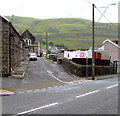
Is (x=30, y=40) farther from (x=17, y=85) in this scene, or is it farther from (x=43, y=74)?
(x=17, y=85)

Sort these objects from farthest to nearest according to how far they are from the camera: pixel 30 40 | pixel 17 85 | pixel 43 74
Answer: pixel 30 40, pixel 43 74, pixel 17 85

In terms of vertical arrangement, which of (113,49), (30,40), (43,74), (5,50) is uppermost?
(30,40)

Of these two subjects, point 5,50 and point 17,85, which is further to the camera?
point 5,50

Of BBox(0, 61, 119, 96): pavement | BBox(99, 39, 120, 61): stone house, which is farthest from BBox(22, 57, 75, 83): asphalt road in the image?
BBox(99, 39, 120, 61): stone house

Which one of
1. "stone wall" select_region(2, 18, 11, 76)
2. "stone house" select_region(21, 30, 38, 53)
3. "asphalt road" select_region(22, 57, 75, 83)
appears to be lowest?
"asphalt road" select_region(22, 57, 75, 83)

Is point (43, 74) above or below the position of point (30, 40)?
below

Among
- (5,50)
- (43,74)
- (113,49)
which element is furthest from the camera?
(113,49)

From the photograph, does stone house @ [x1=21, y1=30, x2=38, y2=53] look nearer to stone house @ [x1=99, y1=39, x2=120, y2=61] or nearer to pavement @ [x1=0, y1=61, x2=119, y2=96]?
stone house @ [x1=99, y1=39, x2=120, y2=61]

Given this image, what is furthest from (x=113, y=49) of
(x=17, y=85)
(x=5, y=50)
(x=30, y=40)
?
(x=17, y=85)

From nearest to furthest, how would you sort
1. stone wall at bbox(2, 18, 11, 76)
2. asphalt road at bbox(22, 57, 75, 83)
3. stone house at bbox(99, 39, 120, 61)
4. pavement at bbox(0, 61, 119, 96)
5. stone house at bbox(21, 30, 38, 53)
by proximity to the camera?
pavement at bbox(0, 61, 119, 96) → stone wall at bbox(2, 18, 11, 76) → asphalt road at bbox(22, 57, 75, 83) → stone house at bbox(99, 39, 120, 61) → stone house at bbox(21, 30, 38, 53)

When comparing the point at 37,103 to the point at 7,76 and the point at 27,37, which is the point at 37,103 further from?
the point at 27,37

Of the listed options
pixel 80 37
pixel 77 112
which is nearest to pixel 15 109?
pixel 77 112

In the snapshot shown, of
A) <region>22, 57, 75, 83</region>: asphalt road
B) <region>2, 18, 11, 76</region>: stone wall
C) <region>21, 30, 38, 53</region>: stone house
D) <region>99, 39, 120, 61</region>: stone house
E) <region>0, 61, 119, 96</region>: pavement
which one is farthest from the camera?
<region>21, 30, 38, 53</region>: stone house

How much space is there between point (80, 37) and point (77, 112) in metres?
177
